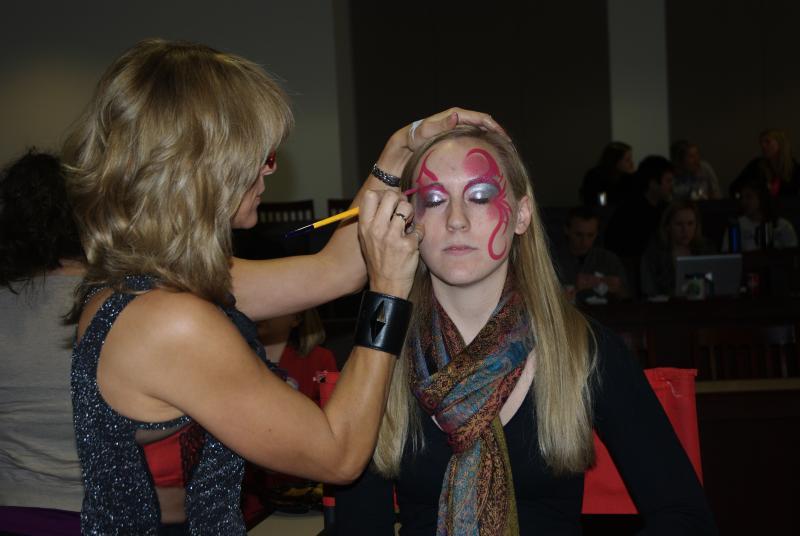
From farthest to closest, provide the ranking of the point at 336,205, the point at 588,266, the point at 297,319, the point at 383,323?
the point at 336,205 < the point at 588,266 < the point at 297,319 < the point at 383,323

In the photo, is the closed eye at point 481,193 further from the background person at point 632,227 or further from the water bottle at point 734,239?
the background person at point 632,227

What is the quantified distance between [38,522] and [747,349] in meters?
2.38

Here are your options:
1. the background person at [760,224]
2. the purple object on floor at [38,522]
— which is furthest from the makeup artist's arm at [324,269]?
the background person at [760,224]

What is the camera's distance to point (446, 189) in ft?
4.96

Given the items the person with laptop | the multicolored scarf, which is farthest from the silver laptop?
the multicolored scarf

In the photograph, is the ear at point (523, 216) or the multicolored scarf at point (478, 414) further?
the ear at point (523, 216)

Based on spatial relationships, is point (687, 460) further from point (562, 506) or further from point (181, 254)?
point (181, 254)

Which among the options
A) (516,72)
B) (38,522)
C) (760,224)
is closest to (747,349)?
(38,522)

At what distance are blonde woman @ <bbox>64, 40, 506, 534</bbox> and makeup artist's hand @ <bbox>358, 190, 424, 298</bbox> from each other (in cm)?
8

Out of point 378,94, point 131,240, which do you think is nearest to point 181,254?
point 131,240

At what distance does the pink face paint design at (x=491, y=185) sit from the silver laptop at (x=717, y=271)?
3.26 m

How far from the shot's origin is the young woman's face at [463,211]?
1488 millimetres

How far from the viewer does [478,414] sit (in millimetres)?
1409

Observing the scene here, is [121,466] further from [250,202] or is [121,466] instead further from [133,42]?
[133,42]
